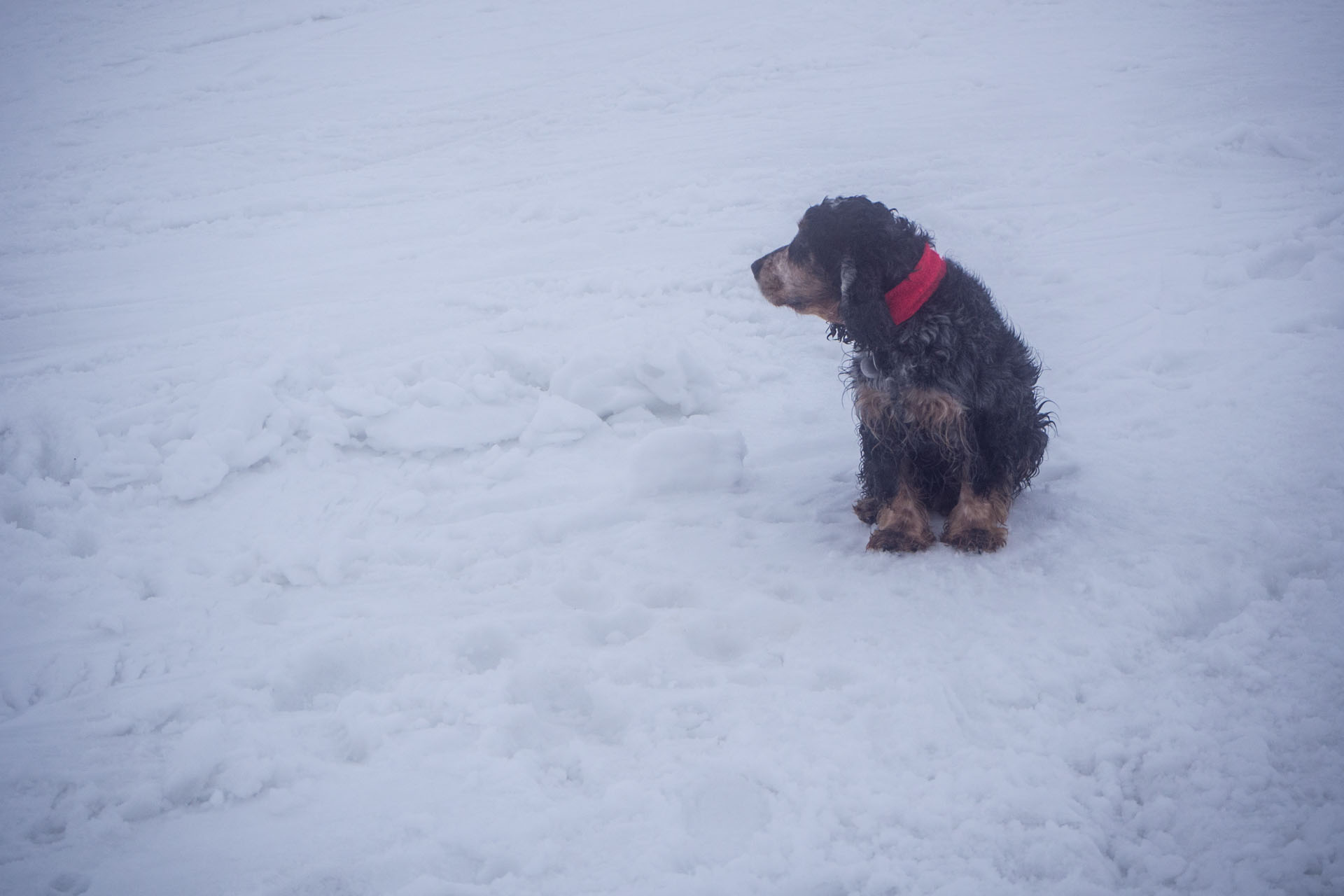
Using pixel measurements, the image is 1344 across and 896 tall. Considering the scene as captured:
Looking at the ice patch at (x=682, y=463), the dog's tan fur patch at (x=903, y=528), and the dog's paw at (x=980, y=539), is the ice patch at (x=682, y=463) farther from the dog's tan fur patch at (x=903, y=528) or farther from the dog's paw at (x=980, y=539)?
the dog's paw at (x=980, y=539)

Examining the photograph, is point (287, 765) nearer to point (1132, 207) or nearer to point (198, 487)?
point (198, 487)

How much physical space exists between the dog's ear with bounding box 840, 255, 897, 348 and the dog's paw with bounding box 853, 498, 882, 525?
33.6 inches

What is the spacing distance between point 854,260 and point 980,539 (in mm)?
1332

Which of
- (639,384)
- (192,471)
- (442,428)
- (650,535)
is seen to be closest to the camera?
(650,535)

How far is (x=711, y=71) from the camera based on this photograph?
34.1 ft

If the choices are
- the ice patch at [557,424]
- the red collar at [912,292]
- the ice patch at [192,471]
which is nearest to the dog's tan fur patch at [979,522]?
the red collar at [912,292]

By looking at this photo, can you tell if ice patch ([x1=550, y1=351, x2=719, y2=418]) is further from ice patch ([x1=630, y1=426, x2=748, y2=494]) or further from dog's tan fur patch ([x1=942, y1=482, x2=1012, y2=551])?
dog's tan fur patch ([x1=942, y1=482, x2=1012, y2=551])

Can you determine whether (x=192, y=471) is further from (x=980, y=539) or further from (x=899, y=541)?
(x=980, y=539)

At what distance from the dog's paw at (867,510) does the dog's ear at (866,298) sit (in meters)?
0.85

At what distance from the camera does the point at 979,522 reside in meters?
3.42

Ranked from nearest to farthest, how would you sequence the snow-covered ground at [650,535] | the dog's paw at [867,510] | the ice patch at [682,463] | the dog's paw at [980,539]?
the snow-covered ground at [650,535]
the dog's paw at [980,539]
the dog's paw at [867,510]
the ice patch at [682,463]

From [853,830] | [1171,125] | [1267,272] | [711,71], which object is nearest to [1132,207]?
[1267,272]

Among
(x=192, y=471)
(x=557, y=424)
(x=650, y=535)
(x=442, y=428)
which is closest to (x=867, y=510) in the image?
(x=650, y=535)

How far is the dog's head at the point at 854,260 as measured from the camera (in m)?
3.14
